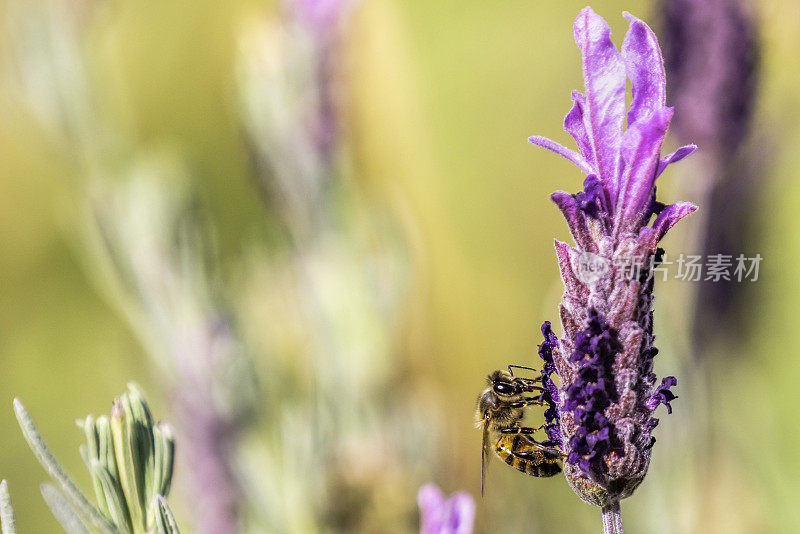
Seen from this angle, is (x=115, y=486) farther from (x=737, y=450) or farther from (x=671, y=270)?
(x=737, y=450)

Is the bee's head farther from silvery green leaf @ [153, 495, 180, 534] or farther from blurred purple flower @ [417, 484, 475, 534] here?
silvery green leaf @ [153, 495, 180, 534]

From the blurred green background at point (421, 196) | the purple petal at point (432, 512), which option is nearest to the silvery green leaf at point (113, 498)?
the purple petal at point (432, 512)

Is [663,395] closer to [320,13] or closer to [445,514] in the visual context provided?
[445,514]

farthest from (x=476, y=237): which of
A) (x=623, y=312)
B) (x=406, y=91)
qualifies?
(x=623, y=312)

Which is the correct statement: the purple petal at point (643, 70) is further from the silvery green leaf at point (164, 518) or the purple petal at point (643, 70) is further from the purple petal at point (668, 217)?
the silvery green leaf at point (164, 518)

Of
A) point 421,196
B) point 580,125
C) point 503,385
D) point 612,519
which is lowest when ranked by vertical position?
point 612,519

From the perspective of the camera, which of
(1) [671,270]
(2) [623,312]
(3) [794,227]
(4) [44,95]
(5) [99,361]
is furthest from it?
(5) [99,361]

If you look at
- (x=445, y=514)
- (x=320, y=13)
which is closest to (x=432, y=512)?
(x=445, y=514)
